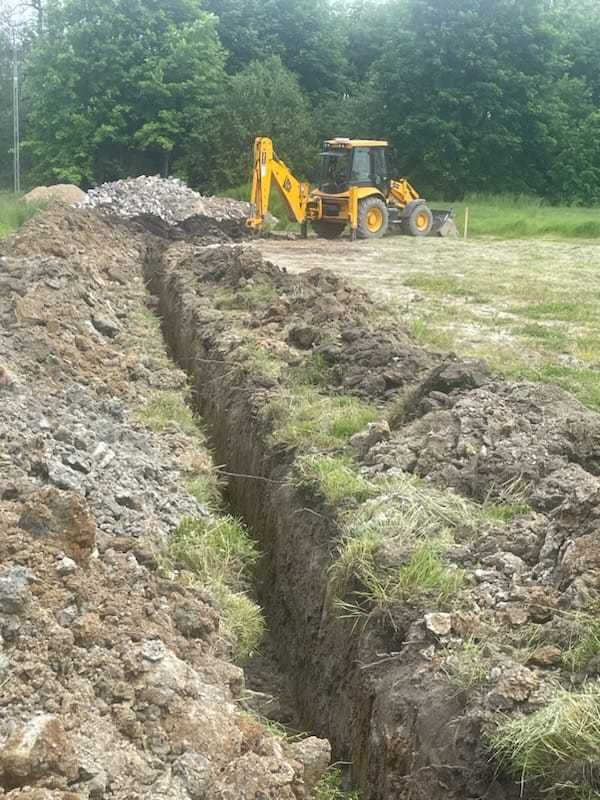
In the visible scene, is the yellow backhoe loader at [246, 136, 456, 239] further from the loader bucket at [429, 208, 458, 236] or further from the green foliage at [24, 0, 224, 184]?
the green foliage at [24, 0, 224, 184]

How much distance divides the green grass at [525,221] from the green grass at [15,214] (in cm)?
1096

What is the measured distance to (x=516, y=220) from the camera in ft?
82.3

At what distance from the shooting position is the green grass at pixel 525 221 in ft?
78.2

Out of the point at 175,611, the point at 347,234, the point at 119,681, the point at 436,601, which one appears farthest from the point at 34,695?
the point at 347,234

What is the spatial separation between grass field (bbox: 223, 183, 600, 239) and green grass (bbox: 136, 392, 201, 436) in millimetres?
15683

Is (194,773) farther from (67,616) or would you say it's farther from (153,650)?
(67,616)

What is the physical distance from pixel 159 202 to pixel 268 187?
11.3 ft

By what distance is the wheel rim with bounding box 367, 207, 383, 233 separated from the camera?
21750 millimetres

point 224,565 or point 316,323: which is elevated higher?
point 316,323

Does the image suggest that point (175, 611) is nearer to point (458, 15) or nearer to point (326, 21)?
point (458, 15)

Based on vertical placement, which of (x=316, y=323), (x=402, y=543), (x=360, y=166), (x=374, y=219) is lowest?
(x=402, y=543)

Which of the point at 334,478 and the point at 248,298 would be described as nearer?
the point at 334,478

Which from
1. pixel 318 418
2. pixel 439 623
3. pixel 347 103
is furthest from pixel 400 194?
pixel 439 623

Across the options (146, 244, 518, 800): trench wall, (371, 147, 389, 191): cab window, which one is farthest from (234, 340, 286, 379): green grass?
(371, 147, 389, 191): cab window
